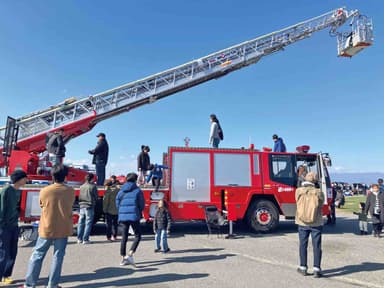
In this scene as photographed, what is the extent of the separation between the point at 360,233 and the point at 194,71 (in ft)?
27.4

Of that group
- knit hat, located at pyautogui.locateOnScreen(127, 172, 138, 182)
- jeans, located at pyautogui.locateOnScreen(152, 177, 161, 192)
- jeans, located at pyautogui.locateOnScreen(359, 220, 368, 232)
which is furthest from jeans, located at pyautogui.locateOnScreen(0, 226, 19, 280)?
jeans, located at pyautogui.locateOnScreen(359, 220, 368, 232)

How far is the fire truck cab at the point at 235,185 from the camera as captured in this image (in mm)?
8508

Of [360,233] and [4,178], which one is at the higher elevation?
[4,178]

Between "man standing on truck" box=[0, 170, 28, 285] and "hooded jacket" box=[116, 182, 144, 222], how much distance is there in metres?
1.83

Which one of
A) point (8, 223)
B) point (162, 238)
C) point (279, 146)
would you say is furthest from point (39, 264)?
point (279, 146)

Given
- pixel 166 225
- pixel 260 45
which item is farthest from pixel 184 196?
pixel 260 45

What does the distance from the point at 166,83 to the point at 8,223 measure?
7.73m

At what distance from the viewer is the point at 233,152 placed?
29.3 feet

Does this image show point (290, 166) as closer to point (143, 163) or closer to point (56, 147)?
point (143, 163)

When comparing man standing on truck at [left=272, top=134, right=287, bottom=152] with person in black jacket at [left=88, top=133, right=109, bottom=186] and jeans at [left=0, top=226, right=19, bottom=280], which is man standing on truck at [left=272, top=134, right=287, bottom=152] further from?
jeans at [left=0, top=226, right=19, bottom=280]

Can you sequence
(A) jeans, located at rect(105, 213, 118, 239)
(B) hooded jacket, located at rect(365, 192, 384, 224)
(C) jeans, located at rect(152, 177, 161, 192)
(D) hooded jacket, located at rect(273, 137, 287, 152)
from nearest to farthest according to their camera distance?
(A) jeans, located at rect(105, 213, 118, 239), (C) jeans, located at rect(152, 177, 161, 192), (B) hooded jacket, located at rect(365, 192, 384, 224), (D) hooded jacket, located at rect(273, 137, 287, 152)

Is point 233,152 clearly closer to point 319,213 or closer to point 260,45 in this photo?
point 319,213

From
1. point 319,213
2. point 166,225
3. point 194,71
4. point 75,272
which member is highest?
point 194,71

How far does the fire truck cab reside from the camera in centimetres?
851
